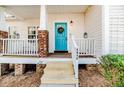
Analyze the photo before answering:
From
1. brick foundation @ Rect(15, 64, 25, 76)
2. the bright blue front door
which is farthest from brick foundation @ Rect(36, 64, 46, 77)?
the bright blue front door

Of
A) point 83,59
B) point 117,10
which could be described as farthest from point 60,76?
point 117,10

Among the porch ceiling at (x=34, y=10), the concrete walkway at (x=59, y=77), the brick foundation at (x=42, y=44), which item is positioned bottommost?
the concrete walkway at (x=59, y=77)

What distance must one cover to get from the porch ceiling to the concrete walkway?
468 cm

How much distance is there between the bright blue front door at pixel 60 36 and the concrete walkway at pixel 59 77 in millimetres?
6046

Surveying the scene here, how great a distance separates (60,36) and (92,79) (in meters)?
6.46

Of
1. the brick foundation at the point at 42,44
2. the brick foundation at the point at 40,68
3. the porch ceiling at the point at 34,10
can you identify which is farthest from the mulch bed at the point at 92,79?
the porch ceiling at the point at 34,10

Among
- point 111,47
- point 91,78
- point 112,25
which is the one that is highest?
point 112,25

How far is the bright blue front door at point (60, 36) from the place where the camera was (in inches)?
569

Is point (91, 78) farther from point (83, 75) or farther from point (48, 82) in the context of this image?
point (48, 82)

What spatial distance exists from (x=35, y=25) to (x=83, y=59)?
673cm

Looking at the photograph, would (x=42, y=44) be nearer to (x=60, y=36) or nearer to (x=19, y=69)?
(x=19, y=69)

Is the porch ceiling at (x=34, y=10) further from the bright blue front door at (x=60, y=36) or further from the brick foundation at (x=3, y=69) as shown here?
the brick foundation at (x=3, y=69)

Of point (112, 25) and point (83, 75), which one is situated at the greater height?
point (112, 25)
